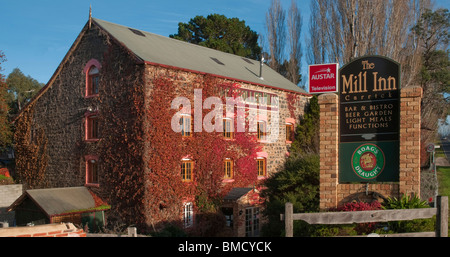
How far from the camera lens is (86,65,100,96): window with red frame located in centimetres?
2069

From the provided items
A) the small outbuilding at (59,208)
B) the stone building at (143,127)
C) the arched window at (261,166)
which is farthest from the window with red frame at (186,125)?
the arched window at (261,166)

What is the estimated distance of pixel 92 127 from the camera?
20.9 m

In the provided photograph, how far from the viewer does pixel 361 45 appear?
29.0m

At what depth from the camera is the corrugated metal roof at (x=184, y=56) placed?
19781 mm

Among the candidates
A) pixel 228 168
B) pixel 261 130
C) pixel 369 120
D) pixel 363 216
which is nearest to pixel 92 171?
pixel 228 168

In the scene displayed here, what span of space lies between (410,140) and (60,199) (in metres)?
14.7

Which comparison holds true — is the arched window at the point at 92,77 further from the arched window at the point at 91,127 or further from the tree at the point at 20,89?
the tree at the point at 20,89

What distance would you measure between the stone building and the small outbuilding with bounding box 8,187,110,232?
0.64 m

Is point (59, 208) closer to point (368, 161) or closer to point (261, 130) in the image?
point (261, 130)

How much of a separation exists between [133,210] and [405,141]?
12.0 meters

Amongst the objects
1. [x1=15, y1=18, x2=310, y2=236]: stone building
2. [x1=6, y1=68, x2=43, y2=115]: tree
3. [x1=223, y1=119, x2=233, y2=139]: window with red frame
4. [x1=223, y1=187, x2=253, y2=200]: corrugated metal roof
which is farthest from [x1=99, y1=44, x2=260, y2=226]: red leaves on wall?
[x1=6, y1=68, x2=43, y2=115]: tree

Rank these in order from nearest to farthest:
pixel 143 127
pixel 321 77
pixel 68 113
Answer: pixel 143 127
pixel 68 113
pixel 321 77

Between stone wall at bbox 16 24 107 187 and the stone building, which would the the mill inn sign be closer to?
the stone building
